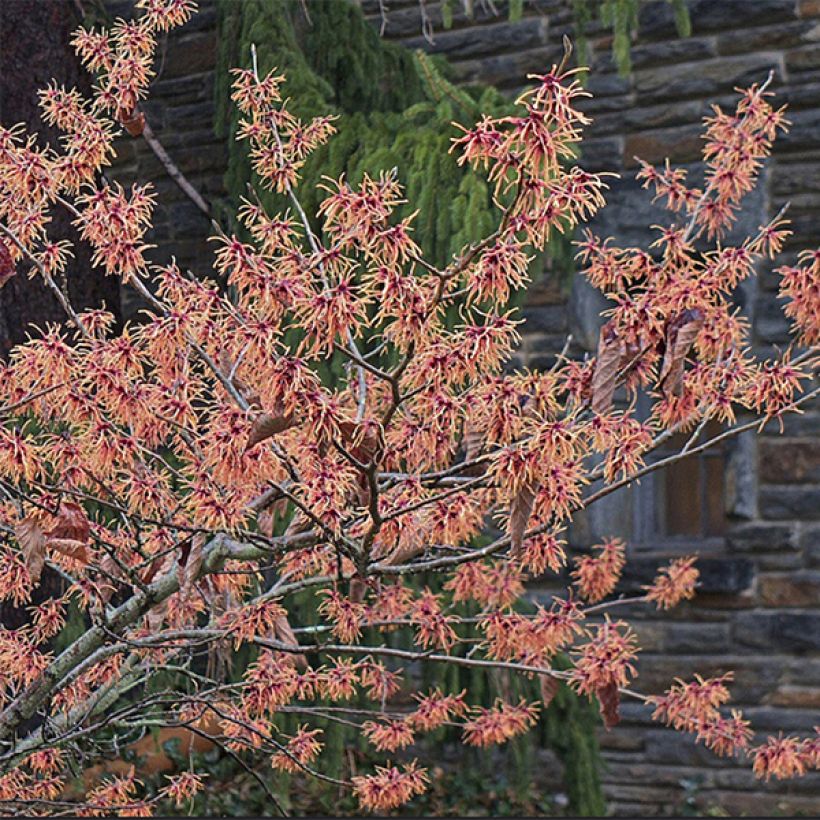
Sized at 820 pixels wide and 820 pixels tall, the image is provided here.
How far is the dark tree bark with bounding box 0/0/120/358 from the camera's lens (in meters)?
4.32

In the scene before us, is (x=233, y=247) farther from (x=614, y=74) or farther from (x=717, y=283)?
(x=614, y=74)

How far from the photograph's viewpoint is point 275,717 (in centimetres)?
426

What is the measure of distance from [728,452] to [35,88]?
9.75 ft

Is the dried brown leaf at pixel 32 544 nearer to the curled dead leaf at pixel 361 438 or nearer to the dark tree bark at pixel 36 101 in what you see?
the curled dead leaf at pixel 361 438

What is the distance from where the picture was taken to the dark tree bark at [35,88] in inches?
170

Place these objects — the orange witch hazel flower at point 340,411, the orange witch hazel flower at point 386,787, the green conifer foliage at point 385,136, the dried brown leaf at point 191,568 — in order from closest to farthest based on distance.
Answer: the orange witch hazel flower at point 340,411 → the dried brown leaf at point 191,568 → the orange witch hazel flower at point 386,787 → the green conifer foliage at point 385,136

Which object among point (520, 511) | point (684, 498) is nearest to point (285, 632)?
point (520, 511)

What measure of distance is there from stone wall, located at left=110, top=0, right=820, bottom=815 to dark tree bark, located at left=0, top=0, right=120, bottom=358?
1785 millimetres

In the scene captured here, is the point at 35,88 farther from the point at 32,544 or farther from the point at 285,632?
the point at 32,544

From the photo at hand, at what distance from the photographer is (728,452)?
5277mm

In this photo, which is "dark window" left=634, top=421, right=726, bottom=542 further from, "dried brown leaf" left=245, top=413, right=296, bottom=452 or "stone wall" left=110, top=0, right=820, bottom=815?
"dried brown leaf" left=245, top=413, right=296, bottom=452

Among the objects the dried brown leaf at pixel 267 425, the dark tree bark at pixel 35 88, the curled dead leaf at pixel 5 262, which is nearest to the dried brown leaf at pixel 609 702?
the dried brown leaf at pixel 267 425

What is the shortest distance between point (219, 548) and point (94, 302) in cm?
233

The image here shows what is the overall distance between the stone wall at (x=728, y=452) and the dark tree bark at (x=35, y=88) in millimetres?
1785
